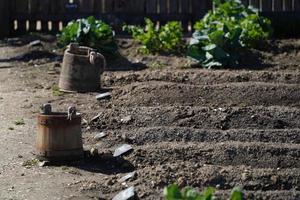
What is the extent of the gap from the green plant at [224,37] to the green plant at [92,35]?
1248 millimetres

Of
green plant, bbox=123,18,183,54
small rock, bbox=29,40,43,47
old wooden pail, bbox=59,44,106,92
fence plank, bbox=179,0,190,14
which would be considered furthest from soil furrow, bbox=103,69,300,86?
fence plank, bbox=179,0,190,14

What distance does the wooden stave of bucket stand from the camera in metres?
7.94

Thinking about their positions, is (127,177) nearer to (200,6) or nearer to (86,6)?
(86,6)

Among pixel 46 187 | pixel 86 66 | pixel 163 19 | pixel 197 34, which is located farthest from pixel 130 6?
pixel 46 187

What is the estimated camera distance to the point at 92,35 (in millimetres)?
12680

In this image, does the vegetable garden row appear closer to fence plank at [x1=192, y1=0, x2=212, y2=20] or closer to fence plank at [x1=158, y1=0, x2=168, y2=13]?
fence plank at [x1=158, y1=0, x2=168, y2=13]

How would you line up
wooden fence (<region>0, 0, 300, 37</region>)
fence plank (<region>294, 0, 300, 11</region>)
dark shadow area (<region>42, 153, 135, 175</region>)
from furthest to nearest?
fence plank (<region>294, 0, 300, 11</region>)
wooden fence (<region>0, 0, 300, 37</region>)
dark shadow area (<region>42, 153, 135, 175</region>)

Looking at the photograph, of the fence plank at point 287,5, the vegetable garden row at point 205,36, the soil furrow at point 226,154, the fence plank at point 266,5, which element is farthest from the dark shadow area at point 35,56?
the soil furrow at point 226,154

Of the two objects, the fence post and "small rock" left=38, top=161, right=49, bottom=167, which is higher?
the fence post

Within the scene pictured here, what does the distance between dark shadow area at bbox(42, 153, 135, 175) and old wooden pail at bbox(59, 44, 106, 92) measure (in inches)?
113

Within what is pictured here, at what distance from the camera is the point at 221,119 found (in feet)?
28.7

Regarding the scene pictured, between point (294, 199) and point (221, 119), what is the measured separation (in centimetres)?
212

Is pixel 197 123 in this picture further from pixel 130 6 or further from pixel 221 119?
pixel 130 6

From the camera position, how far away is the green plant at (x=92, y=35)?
12680 millimetres
